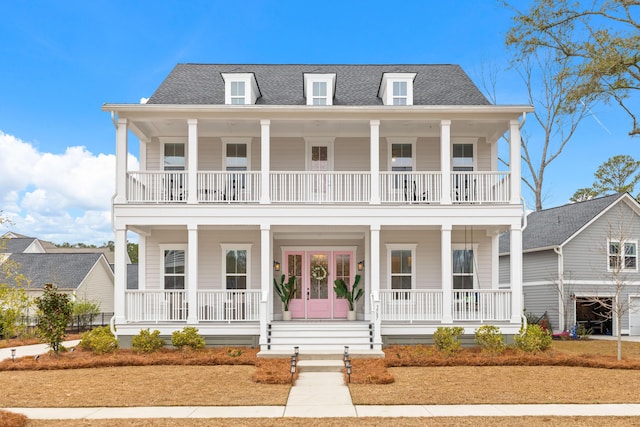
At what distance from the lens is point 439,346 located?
1413 centimetres

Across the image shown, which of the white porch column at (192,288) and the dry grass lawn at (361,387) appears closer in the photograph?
the dry grass lawn at (361,387)

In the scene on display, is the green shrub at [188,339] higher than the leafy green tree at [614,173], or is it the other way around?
the leafy green tree at [614,173]

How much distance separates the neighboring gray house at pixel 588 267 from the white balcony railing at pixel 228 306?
1458 cm

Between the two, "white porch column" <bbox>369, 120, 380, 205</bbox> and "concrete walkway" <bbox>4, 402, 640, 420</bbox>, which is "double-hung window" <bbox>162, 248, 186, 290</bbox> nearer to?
"white porch column" <bbox>369, 120, 380, 205</bbox>

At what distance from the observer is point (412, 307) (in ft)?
50.4

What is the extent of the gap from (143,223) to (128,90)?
8563 mm

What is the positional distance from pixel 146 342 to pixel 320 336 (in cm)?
454

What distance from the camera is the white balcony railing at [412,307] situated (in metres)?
15.3

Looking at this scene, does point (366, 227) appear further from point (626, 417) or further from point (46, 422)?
point (46, 422)

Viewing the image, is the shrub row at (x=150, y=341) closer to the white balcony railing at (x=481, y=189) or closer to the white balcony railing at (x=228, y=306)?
the white balcony railing at (x=228, y=306)

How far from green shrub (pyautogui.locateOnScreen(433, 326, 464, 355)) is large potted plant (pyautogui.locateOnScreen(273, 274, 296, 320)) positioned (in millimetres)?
4643

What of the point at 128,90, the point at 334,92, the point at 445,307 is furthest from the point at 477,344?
the point at 128,90

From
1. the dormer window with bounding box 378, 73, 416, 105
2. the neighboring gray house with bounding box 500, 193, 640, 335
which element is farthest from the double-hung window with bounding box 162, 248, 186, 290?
the neighboring gray house with bounding box 500, 193, 640, 335

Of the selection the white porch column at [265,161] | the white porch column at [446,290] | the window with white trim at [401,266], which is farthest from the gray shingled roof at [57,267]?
the white porch column at [446,290]
